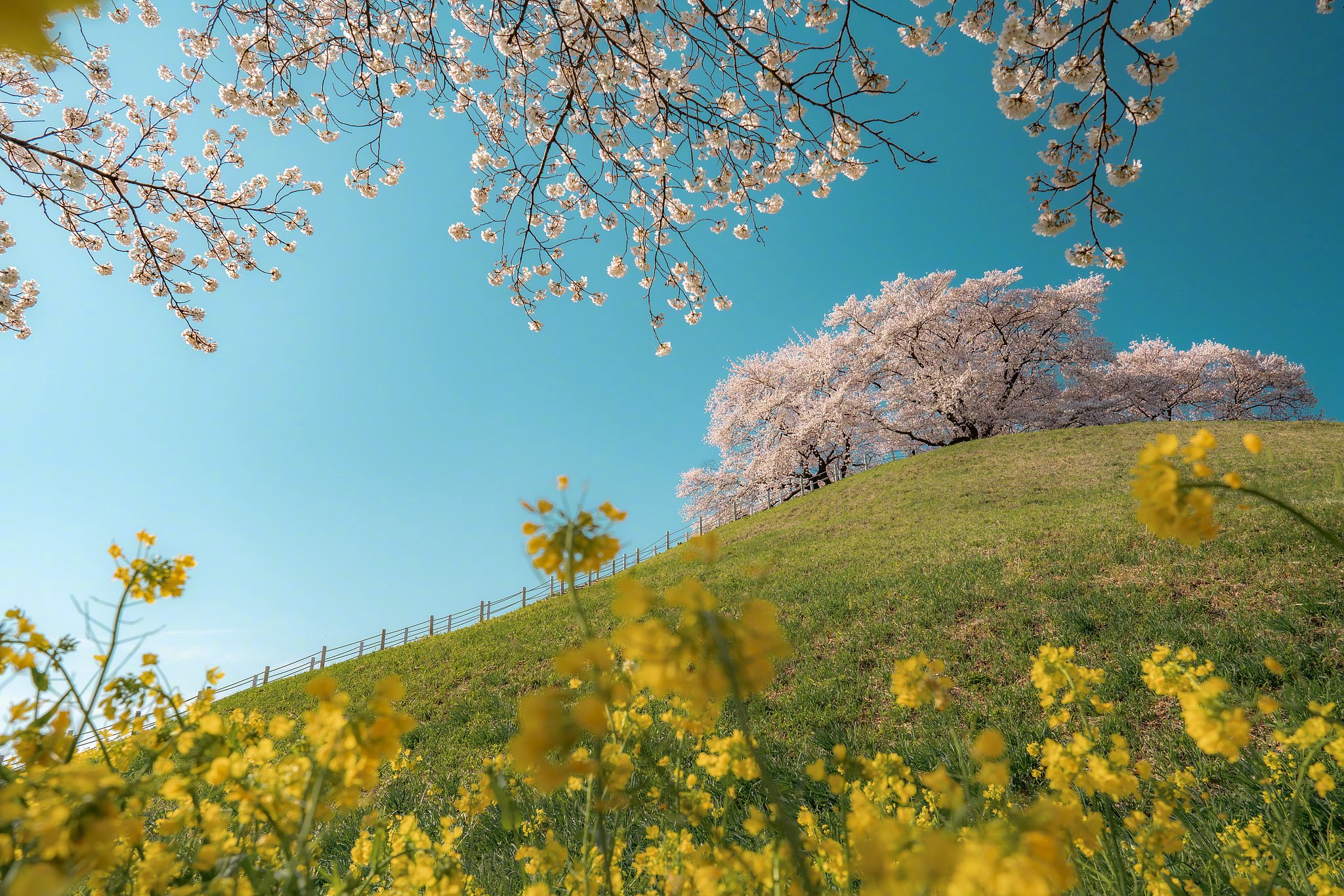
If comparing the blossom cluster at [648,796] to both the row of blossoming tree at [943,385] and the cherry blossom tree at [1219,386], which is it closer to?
the row of blossoming tree at [943,385]

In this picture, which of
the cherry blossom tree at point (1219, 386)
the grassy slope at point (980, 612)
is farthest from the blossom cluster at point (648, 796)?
the cherry blossom tree at point (1219, 386)

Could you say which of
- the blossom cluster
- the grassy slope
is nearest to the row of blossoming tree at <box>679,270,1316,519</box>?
the grassy slope

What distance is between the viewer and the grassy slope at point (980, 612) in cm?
409

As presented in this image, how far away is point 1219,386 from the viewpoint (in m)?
24.0

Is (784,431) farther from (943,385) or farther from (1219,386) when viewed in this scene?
(1219,386)

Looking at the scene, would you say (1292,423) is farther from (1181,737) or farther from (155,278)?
(155,278)

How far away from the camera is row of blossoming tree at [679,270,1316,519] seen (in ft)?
68.9

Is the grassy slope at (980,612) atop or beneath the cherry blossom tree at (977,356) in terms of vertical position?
beneath

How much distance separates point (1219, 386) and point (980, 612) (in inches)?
1127

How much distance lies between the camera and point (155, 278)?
5164 millimetres

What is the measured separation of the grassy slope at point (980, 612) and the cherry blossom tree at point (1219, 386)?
41.0 ft

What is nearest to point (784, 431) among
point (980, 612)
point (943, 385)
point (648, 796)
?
point (943, 385)

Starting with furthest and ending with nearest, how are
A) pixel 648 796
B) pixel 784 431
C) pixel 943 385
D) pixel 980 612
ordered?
pixel 784 431 < pixel 943 385 < pixel 980 612 < pixel 648 796

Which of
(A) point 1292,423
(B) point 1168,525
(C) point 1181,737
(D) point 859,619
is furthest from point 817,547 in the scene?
(A) point 1292,423
